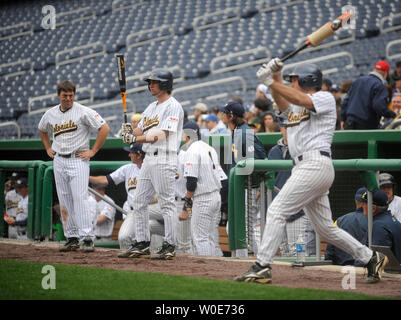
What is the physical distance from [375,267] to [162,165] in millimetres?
2202

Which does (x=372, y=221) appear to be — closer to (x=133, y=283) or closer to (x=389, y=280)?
(x=389, y=280)

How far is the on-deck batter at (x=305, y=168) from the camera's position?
4.95 m

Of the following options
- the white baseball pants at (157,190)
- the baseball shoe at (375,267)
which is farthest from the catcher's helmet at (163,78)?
the baseball shoe at (375,267)

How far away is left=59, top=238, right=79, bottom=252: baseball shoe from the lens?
7125 millimetres

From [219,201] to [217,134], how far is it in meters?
1.07

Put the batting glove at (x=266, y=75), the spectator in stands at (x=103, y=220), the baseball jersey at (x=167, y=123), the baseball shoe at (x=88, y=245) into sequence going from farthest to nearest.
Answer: the spectator in stands at (x=103, y=220) < the baseball shoe at (x=88, y=245) < the baseball jersey at (x=167, y=123) < the batting glove at (x=266, y=75)

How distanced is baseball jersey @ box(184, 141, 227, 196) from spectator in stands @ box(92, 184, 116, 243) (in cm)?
176

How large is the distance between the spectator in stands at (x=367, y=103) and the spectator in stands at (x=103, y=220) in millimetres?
3242

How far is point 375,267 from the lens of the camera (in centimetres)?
520

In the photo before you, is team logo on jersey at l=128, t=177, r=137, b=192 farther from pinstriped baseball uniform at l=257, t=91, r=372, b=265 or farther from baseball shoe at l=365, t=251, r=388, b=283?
baseball shoe at l=365, t=251, r=388, b=283

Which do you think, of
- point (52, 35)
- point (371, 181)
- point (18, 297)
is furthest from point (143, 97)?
point (18, 297)

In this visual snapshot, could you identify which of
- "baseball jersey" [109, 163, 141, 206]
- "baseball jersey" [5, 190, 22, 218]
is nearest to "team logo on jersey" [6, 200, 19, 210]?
"baseball jersey" [5, 190, 22, 218]

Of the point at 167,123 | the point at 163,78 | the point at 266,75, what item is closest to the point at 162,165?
the point at 167,123

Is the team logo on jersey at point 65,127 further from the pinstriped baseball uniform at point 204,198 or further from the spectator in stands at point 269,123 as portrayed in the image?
the spectator in stands at point 269,123
